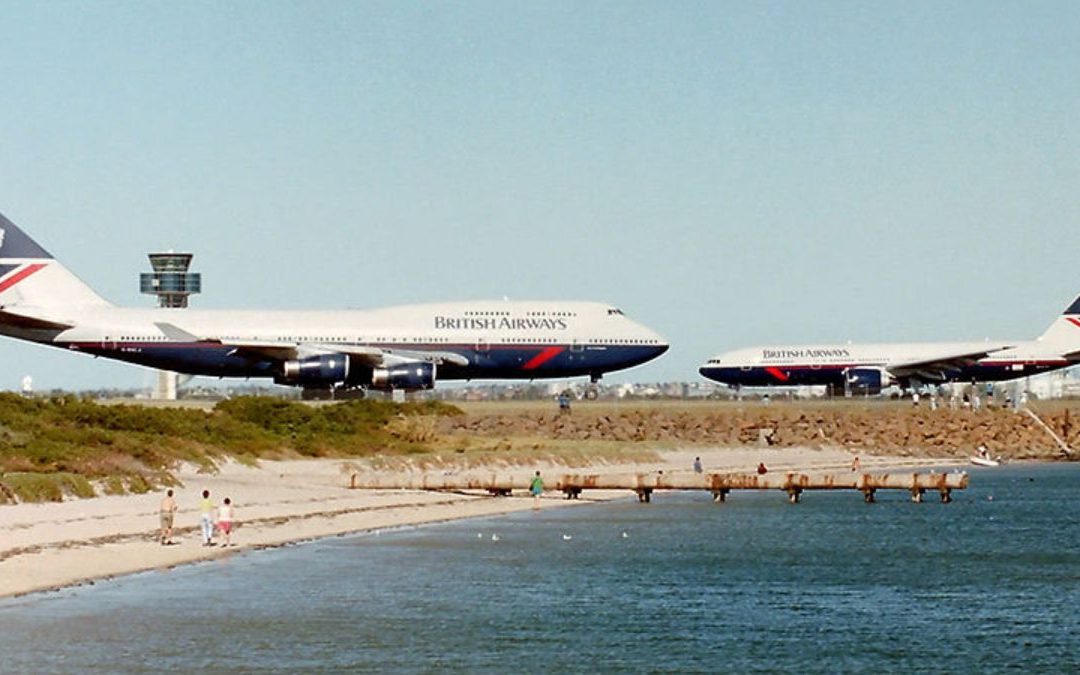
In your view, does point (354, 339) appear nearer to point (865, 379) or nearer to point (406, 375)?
point (406, 375)

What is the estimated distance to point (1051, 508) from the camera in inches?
2889

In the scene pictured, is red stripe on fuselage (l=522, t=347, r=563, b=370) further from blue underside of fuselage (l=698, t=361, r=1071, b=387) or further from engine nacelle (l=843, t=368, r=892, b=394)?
engine nacelle (l=843, t=368, r=892, b=394)

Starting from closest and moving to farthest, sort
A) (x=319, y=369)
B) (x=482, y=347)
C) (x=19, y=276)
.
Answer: (x=319, y=369) → (x=482, y=347) → (x=19, y=276)

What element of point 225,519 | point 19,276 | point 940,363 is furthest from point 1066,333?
point 225,519

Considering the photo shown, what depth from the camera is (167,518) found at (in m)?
44.2

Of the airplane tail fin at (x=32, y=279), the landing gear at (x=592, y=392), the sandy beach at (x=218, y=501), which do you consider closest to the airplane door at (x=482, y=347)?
the landing gear at (x=592, y=392)

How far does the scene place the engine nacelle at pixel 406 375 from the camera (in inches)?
3666

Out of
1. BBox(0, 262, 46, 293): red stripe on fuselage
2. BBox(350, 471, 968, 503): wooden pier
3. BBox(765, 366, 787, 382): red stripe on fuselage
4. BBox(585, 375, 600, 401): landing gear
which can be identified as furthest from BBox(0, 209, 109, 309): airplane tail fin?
BBox(765, 366, 787, 382): red stripe on fuselage

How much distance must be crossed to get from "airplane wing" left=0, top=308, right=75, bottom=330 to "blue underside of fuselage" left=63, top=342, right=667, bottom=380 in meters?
1.09

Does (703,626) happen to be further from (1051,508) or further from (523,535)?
(1051,508)

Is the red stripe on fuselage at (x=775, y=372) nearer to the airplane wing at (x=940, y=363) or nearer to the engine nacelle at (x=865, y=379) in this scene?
the engine nacelle at (x=865, y=379)

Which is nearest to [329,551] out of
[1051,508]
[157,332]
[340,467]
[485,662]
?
[485,662]

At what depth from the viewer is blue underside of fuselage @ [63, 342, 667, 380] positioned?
93.6 metres

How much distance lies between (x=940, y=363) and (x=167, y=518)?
8759 centimetres
